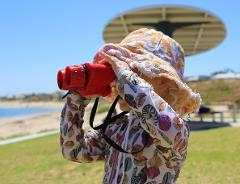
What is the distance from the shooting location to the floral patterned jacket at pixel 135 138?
1.88 metres

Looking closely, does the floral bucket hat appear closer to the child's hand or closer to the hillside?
the child's hand

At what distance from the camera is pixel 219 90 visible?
5312 centimetres

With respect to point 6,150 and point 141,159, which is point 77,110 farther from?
point 6,150

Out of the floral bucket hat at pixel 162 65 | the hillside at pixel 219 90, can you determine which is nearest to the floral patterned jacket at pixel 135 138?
the floral bucket hat at pixel 162 65

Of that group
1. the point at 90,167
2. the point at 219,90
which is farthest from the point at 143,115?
the point at 219,90

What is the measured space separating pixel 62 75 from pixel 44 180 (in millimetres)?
6853

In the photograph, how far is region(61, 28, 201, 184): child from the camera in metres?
1.88

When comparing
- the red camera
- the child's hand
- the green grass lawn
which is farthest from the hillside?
the red camera

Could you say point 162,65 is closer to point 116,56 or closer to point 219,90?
Answer: point 116,56

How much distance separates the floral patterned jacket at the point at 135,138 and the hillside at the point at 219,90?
45859mm

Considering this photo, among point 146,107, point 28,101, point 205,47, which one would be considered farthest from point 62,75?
point 28,101

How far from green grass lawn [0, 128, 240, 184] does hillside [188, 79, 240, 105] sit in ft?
121

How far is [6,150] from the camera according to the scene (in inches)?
540

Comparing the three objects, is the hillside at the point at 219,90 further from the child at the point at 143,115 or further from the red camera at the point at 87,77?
the red camera at the point at 87,77
